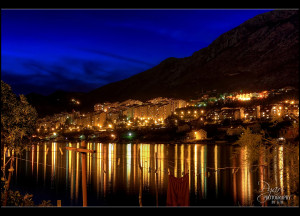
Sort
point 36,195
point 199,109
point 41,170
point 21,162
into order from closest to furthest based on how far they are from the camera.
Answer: point 36,195 → point 41,170 → point 21,162 → point 199,109

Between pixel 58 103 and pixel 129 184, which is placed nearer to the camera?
pixel 129 184

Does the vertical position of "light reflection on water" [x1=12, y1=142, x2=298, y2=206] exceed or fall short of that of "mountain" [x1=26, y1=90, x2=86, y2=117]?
it falls short

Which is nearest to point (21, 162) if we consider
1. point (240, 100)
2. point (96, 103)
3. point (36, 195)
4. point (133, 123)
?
point (36, 195)

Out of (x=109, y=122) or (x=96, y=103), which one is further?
(x=96, y=103)

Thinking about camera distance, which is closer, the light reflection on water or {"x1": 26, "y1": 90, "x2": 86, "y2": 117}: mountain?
the light reflection on water

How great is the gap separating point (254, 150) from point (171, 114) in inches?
2340

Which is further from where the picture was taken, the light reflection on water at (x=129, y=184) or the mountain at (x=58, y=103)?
the mountain at (x=58, y=103)

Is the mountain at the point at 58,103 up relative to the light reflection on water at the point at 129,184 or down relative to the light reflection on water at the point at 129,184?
up

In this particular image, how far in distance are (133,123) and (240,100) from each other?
22534 millimetres

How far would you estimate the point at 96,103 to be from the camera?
8569cm
